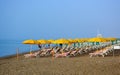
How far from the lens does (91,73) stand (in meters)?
11.7

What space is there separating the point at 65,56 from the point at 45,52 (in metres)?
3.35

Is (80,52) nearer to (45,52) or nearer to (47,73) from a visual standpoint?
(45,52)

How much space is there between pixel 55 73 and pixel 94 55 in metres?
10.7

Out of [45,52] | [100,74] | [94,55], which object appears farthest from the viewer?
[45,52]

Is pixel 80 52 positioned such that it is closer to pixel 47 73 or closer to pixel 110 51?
pixel 110 51

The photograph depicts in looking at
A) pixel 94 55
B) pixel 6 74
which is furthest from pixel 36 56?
pixel 6 74

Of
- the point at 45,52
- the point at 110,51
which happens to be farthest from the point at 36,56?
the point at 110,51

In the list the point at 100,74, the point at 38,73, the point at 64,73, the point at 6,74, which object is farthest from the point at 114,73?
the point at 6,74

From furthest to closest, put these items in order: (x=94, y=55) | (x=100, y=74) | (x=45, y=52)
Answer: (x=45, y=52)
(x=94, y=55)
(x=100, y=74)

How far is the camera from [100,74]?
11.4 meters

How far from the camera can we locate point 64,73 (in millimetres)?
11844

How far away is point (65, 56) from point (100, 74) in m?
11.2

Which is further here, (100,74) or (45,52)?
(45,52)

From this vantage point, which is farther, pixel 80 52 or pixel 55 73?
pixel 80 52
